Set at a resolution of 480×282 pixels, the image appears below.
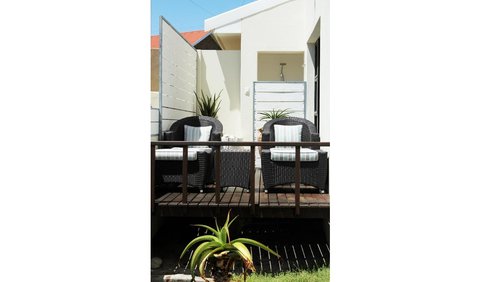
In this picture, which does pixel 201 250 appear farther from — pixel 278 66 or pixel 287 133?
pixel 278 66

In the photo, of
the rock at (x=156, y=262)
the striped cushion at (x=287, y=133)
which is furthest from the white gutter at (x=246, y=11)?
the rock at (x=156, y=262)

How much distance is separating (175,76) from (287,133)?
2.25 m

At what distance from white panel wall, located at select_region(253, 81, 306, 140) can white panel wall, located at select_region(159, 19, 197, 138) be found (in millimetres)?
1254

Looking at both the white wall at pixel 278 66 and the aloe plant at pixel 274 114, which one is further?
the white wall at pixel 278 66

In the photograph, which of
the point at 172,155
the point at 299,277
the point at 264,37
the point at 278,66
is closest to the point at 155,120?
the point at 172,155

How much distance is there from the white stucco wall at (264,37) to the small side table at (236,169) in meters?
3.64

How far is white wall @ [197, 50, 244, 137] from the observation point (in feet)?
31.1

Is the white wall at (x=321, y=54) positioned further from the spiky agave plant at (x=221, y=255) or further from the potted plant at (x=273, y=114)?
the spiky agave plant at (x=221, y=255)

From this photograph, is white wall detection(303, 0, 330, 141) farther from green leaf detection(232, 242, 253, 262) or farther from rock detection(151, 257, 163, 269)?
green leaf detection(232, 242, 253, 262)

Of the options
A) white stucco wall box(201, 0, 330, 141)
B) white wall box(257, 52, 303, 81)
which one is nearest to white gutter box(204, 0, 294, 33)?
white stucco wall box(201, 0, 330, 141)

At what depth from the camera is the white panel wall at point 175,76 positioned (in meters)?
6.72
